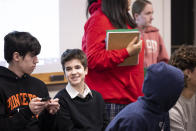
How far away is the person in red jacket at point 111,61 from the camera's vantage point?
6.35 feet

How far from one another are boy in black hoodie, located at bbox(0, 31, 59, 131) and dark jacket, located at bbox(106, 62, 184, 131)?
59cm

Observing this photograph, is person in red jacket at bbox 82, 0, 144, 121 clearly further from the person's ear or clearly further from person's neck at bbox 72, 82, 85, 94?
the person's ear

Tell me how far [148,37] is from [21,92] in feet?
5.12

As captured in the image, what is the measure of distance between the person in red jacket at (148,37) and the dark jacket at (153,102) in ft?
4.55

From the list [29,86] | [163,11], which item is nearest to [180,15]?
[163,11]

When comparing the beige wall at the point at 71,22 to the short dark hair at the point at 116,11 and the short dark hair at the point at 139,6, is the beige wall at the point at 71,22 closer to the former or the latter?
the short dark hair at the point at 139,6

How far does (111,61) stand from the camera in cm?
191

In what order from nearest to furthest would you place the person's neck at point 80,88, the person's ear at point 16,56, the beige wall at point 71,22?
the person's ear at point 16,56 < the person's neck at point 80,88 < the beige wall at point 71,22

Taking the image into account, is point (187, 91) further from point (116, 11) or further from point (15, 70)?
point (15, 70)

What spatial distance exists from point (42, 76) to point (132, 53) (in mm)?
1612

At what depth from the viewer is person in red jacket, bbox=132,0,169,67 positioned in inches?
110

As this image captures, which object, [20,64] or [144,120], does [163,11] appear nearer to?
[20,64]

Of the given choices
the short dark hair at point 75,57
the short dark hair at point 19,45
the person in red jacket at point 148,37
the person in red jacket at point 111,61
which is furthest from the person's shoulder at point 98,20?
the person in red jacket at point 148,37

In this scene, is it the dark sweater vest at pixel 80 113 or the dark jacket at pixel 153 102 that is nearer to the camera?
the dark jacket at pixel 153 102
